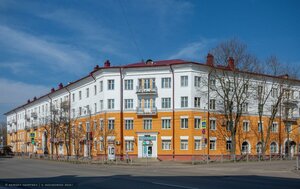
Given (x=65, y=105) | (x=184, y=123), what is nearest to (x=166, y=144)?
(x=184, y=123)

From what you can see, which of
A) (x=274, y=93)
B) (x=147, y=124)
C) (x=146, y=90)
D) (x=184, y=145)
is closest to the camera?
(x=184, y=145)

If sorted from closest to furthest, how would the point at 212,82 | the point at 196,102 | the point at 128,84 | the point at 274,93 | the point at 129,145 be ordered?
the point at 196,102
the point at 212,82
the point at 129,145
the point at 128,84
the point at 274,93

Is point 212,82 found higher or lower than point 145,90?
higher

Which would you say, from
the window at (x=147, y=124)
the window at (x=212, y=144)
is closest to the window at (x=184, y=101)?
the window at (x=147, y=124)

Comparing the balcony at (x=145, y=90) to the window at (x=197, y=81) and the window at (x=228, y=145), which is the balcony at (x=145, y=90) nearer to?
the window at (x=197, y=81)

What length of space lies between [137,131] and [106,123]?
15.9 feet

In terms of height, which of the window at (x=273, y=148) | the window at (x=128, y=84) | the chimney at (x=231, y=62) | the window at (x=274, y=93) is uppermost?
the chimney at (x=231, y=62)

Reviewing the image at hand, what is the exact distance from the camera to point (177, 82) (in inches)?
2072

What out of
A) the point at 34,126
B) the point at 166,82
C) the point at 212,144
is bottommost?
the point at 212,144

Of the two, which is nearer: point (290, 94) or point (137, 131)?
point (137, 131)

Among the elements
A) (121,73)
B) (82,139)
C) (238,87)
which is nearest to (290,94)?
(238,87)

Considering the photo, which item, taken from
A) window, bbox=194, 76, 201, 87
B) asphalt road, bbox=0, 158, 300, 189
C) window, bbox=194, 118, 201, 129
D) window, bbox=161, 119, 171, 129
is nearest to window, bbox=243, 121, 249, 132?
window, bbox=194, 118, 201, 129

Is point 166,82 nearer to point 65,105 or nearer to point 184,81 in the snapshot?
point 184,81

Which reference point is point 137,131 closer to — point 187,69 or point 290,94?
point 187,69
